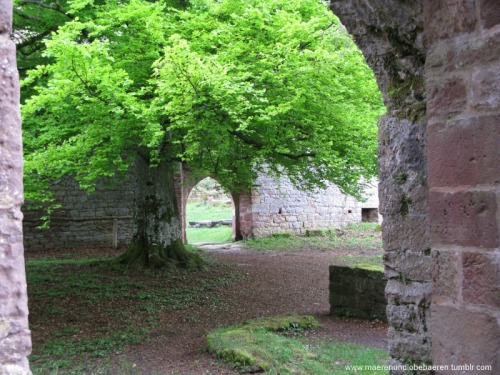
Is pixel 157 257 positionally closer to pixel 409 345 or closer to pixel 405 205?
pixel 409 345

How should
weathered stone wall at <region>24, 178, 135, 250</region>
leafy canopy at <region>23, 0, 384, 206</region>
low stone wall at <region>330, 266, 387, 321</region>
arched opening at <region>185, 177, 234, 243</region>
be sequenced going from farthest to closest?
1. arched opening at <region>185, 177, 234, 243</region>
2. weathered stone wall at <region>24, 178, 135, 250</region>
3. low stone wall at <region>330, 266, 387, 321</region>
4. leafy canopy at <region>23, 0, 384, 206</region>

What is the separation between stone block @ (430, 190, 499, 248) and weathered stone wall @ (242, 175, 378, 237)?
1429 cm

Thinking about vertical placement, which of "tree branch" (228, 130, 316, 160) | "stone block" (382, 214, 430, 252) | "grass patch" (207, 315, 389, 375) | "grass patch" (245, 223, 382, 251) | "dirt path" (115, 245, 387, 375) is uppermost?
"tree branch" (228, 130, 316, 160)

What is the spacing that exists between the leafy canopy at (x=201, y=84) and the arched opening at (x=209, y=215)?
11339mm

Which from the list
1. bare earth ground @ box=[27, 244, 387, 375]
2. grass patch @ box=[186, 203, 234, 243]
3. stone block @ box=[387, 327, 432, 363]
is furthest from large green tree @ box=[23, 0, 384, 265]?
grass patch @ box=[186, 203, 234, 243]

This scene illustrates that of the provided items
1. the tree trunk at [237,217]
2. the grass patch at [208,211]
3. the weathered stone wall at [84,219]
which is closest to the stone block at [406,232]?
the weathered stone wall at [84,219]

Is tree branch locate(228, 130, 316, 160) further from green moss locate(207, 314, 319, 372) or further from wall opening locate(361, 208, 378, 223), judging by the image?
wall opening locate(361, 208, 378, 223)

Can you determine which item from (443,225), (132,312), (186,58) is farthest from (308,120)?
(443,225)

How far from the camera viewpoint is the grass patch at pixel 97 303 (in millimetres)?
5801

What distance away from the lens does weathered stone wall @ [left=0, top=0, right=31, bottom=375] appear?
1.59 meters

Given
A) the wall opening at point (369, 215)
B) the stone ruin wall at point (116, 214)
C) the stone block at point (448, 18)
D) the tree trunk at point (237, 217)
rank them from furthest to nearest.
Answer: the wall opening at point (369, 215)
the tree trunk at point (237, 217)
the stone ruin wall at point (116, 214)
the stone block at point (448, 18)

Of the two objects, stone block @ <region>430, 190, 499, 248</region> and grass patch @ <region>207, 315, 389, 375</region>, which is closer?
stone block @ <region>430, 190, 499, 248</region>

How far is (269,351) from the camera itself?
Result: 16.0ft

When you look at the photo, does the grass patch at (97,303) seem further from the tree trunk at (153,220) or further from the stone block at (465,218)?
the stone block at (465,218)
